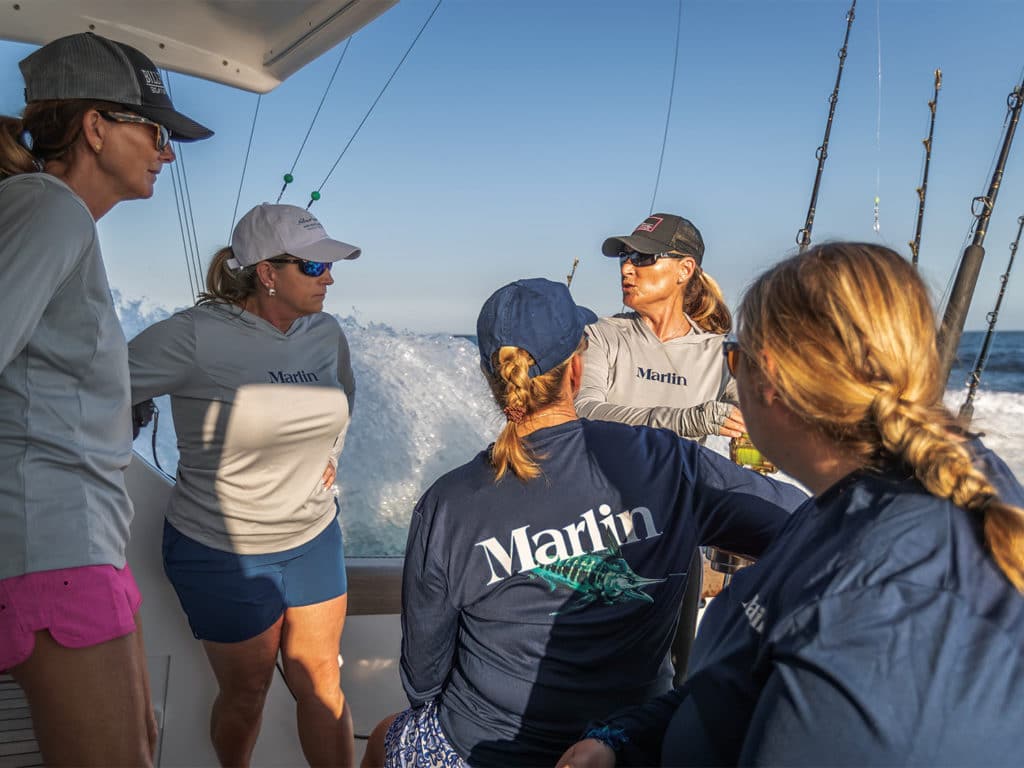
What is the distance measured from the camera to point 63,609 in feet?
4.18

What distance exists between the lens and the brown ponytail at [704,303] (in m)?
2.58

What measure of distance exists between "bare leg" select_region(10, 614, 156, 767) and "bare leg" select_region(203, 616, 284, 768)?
82 centimetres

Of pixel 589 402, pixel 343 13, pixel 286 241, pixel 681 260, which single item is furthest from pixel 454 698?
pixel 343 13

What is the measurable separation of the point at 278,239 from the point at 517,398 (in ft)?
3.82

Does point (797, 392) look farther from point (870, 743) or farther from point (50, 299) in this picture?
point (50, 299)

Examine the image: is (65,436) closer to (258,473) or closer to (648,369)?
(258,473)

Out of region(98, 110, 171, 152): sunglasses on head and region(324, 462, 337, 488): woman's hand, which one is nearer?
region(98, 110, 171, 152): sunglasses on head

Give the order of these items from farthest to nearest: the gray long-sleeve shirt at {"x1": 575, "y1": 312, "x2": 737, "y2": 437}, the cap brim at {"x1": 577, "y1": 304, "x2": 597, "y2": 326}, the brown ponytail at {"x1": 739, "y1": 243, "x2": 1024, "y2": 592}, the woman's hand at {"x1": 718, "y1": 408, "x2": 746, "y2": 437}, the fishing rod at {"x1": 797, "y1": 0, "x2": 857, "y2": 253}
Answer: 1. the fishing rod at {"x1": 797, "y1": 0, "x2": 857, "y2": 253}
2. the gray long-sleeve shirt at {"x1": 575, "y1": 312, "x2": 737, "y2": 437}
3. the woman's hand at {"x1": 718, "y1": 408, "x2": 746, "y2": 437}
4. the cap brim at {"x1": 577, "y1": 304, "x2": 597, "y2": 326}
5. the brown ponytail at {"x1": 739, "y1": 243, "x2": 1024, "y2": 592}

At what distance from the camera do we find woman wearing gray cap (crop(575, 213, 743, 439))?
238 cm

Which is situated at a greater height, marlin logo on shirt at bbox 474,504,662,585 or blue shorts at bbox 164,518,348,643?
marlin logo on shirt at bbox 474,504,662,585

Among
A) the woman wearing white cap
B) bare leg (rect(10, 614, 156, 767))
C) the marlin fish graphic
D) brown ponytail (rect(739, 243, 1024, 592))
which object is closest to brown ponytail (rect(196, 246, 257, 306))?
the woman wearing white cap

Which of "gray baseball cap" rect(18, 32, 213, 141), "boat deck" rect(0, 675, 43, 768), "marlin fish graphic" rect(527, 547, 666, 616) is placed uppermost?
"gray baseball cap" rect(18, 32, 213, 141)

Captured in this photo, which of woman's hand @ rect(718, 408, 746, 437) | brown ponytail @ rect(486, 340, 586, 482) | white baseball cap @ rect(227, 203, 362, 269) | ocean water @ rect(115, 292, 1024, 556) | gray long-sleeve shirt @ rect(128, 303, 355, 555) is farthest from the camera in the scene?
ocean water @ rect(115, 292, 1024, 556)

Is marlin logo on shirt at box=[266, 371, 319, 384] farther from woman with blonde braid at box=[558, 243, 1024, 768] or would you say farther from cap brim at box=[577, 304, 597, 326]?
woman with blonde braid at box=[558, 243, 1024, 768]
